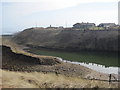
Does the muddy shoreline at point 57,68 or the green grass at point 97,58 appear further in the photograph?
the green grass at point 97,58

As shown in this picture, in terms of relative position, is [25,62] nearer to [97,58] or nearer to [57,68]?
[57,68]

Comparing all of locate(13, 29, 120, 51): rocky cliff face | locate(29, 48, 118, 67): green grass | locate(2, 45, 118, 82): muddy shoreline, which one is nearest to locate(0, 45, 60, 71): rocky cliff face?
locate(2, 45, 118, 82): muddy shoreline

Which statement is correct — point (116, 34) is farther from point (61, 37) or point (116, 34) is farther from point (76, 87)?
point (76, 87)

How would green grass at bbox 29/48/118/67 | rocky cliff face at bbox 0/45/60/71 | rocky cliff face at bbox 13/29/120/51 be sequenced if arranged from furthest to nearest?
1. rocky cliff face at bbox 13/29/120/51
2. green grass at bbox 29/48/118/67
3. rocky cliff face at bbox 0/45/60/71

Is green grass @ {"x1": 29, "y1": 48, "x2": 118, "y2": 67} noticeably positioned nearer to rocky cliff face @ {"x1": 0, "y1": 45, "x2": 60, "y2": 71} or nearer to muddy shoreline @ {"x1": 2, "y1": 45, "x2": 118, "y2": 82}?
muddy shoreline @ {"x1": 2, "y1": 45, "x2": 118, "y2": 82}

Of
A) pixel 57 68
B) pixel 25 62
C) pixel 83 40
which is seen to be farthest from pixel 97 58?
pixel 83 40

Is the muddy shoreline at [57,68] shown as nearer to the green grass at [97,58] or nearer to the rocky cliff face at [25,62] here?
the rocky cliff face at [25,62]

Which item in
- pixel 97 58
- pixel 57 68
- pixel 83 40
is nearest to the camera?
pixel 57 68

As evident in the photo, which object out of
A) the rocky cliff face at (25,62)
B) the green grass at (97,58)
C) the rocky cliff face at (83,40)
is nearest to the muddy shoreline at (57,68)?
the rocky cliff face at (25,62)

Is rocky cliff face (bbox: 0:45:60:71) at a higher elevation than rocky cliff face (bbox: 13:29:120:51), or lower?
lower

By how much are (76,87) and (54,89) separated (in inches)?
53.8

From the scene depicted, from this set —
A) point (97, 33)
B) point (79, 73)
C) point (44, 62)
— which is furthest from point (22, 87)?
point (97, 33)

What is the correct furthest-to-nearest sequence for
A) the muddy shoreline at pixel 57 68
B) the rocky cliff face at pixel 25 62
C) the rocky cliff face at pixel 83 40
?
the rocky cliff face at pixel 83 40 → the rocky cliff face at pixel 25 62 → the muddy shoreline at pixel 57 68

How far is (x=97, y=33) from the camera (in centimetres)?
6294
